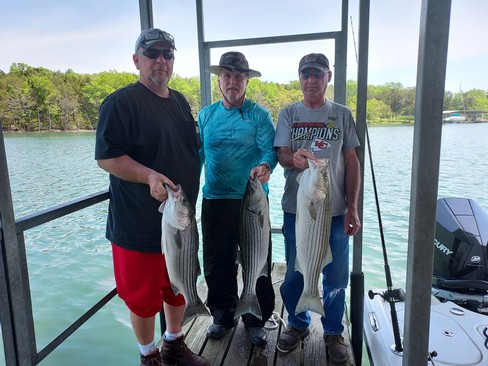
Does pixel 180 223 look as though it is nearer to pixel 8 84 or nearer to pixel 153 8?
pixel 153 8

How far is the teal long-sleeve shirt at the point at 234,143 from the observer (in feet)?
8.20

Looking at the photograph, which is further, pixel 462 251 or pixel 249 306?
pixel 462 251

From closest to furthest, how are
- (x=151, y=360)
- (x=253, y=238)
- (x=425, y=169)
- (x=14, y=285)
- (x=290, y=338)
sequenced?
(x=425, y=169) < (x=14, y=285) < (x=253, y=238) < (x=151, y=360) < (x=290, y=338)

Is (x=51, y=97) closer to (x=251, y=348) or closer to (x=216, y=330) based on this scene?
(x=216, y=330)

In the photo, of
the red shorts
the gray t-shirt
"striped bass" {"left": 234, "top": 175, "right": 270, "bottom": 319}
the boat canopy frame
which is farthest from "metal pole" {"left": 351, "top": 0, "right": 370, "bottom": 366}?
A: the red shorts

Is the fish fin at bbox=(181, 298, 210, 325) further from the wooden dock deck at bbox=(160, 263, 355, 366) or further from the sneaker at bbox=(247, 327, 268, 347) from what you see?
the sneaker at bbox=(247, 327, 268, 347)

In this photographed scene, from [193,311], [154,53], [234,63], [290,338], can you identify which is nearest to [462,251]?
[290,338]

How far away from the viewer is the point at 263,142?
2.50 meters

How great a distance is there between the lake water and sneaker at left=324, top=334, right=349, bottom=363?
6.26ft

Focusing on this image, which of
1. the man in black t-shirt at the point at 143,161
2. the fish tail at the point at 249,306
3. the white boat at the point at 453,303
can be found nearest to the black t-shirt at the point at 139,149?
the man in black t-shirt at the point at 143,161

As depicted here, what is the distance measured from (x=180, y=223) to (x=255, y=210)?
0.46m

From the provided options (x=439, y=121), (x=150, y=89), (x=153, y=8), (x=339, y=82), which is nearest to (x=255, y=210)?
(x=150, y=89)

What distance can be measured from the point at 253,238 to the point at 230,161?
1.92ft

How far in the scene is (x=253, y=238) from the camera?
2250 millimetres
